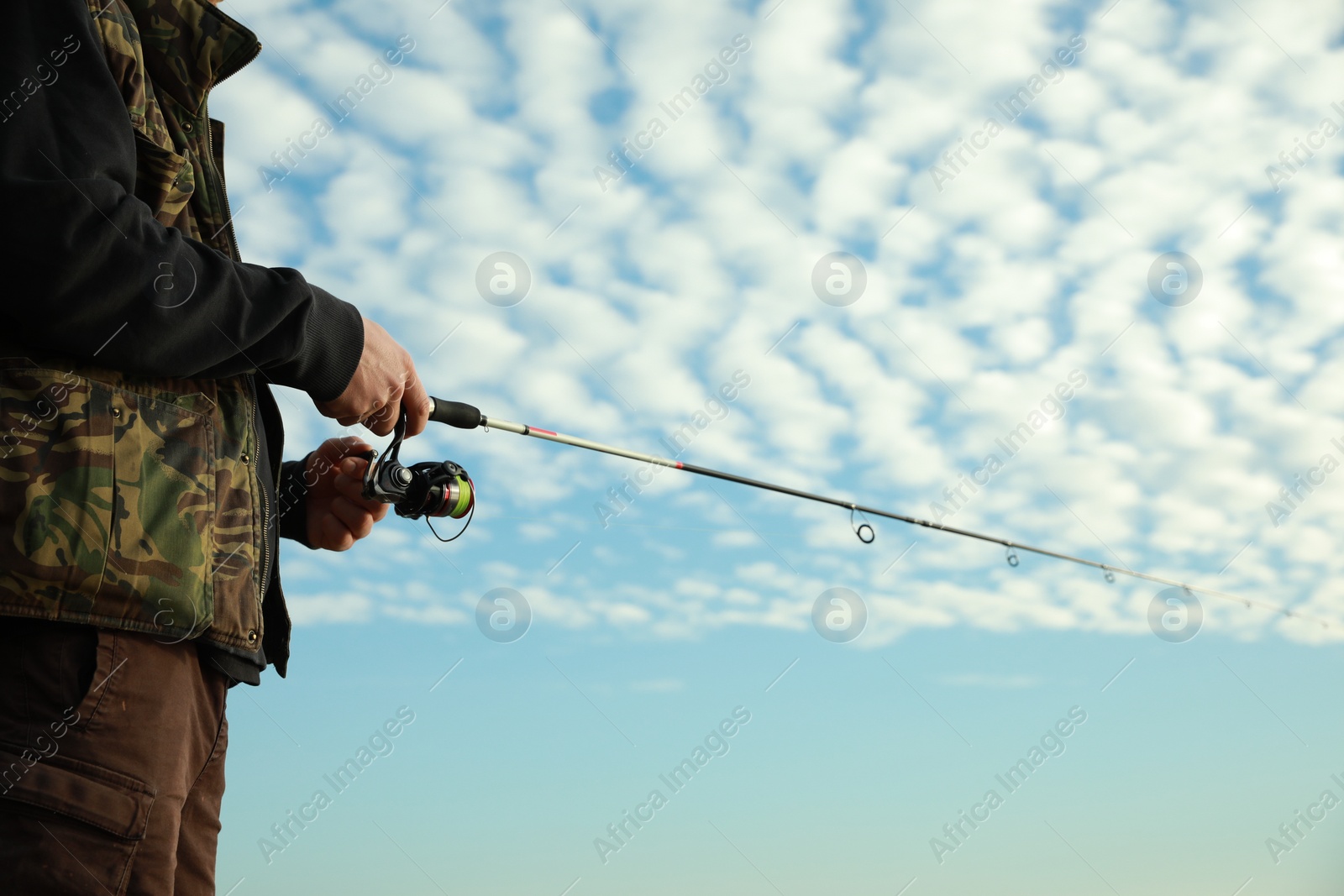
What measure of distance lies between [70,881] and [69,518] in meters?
0.58

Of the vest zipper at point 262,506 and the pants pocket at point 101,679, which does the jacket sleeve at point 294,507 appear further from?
the pants pocket at point 101,679

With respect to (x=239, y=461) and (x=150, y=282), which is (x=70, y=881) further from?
(x=150, y=282)

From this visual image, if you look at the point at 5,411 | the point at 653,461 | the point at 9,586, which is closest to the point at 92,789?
the point at 9,586

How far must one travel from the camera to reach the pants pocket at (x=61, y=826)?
170cm

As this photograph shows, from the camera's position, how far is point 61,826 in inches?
68.4

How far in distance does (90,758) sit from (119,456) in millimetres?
509

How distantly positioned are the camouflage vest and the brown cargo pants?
7 centimetres

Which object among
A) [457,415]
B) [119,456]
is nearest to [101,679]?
[119,456]

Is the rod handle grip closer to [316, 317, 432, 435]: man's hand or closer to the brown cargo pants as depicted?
[316, 317, 432, 435]: man's hand

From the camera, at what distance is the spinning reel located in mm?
2768

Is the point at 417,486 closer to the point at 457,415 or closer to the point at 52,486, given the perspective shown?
the point at 457,415

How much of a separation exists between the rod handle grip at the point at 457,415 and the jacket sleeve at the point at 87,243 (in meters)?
1.01

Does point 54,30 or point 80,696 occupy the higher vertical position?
point 54,30

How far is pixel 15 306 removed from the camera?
69.6 inches
